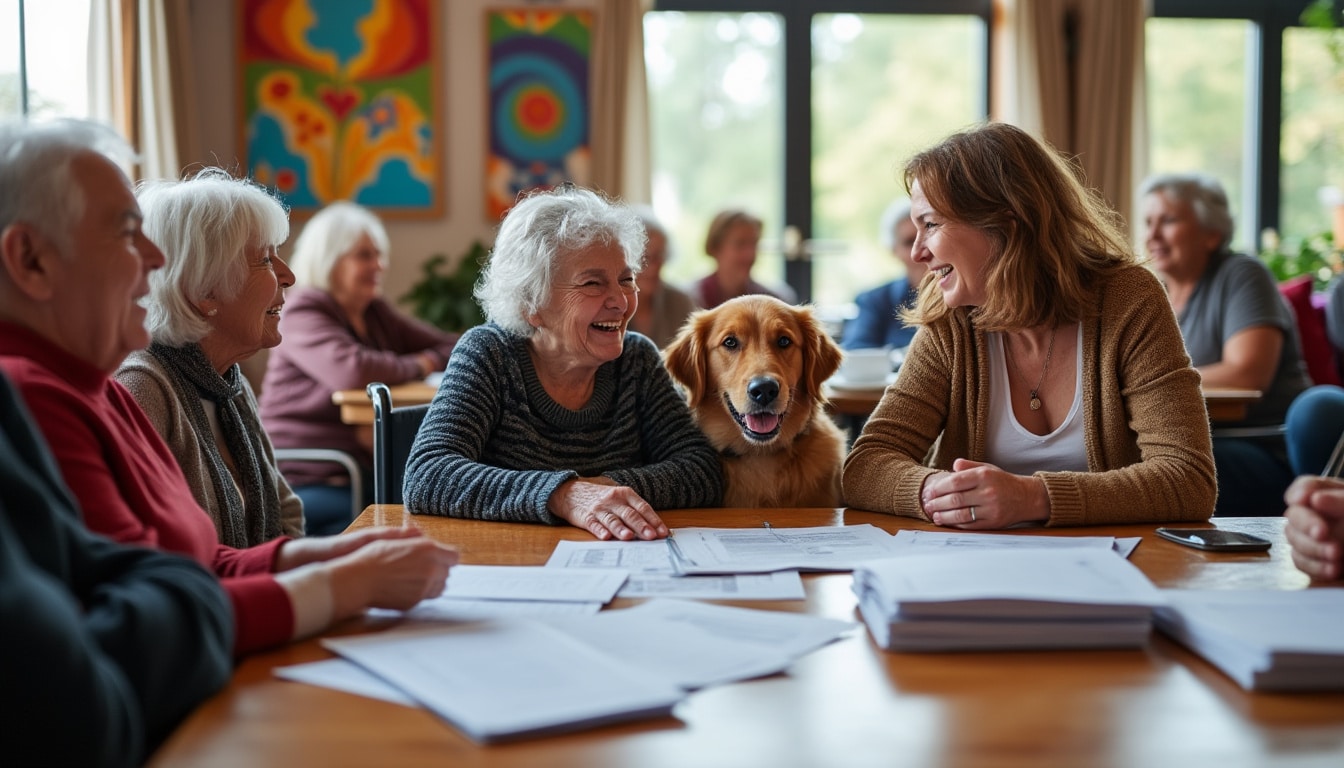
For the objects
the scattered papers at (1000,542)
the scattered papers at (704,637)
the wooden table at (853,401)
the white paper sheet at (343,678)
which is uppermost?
the wooden table at (853,401)

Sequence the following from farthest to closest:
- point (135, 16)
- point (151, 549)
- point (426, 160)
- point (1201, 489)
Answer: point (426, 160), point (135, 16), point (1201, 489), point (151, 549)

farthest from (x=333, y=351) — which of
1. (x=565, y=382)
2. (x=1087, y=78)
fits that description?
(x=1087, y=78)

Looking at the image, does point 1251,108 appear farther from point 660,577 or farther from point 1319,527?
point 660,577

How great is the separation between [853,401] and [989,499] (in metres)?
1.46

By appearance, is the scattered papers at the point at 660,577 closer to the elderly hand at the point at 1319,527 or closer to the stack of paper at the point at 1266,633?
the stack of paper at the point at 1266,633

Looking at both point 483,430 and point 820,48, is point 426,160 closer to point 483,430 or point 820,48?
point 820,48

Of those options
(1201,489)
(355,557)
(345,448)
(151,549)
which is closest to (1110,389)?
(1201,489)

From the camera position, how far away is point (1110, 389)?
1945 millimetres

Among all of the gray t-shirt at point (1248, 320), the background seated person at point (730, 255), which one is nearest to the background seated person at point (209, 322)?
the gray t-shirt at point (1248, 320)

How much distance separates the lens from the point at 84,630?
2.92 ft

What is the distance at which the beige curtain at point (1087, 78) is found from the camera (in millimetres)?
5953

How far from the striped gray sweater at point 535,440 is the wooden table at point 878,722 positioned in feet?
2.15

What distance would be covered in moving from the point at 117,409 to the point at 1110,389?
150 centimetres

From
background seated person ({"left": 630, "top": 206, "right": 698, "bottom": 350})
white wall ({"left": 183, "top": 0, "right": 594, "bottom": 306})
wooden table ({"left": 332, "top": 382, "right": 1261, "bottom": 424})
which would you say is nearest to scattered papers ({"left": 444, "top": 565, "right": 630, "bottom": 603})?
wooden table ({"left": 332, "top": 382, "right": 1261, "bottom": 424})
